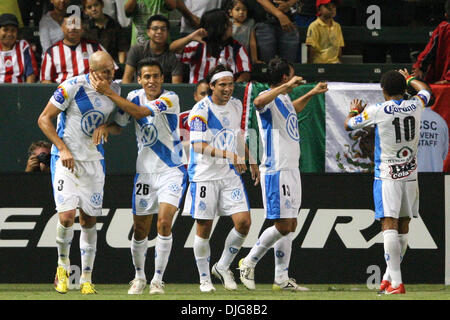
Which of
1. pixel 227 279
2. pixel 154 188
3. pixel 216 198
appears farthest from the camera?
pixel 227 279

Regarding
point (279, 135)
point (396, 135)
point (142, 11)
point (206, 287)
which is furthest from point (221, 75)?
point (142, 11)

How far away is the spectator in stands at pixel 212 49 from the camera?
432 inches

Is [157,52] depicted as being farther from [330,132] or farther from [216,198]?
[216,198]

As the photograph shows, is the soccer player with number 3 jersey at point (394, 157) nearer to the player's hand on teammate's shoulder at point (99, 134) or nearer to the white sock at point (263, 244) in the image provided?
the white sock at point (263, 244)

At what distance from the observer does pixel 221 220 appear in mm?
10016

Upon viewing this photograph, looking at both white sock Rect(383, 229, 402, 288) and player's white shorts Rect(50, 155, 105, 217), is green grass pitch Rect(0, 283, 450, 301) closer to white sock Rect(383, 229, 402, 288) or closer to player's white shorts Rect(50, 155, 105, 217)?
white sock Rect(383, 229, 402, 288)

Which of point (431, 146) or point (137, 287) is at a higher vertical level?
point (431, 146)

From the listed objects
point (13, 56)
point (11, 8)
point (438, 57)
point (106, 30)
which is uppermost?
point (11, 8)

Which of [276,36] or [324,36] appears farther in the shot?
[324,36]

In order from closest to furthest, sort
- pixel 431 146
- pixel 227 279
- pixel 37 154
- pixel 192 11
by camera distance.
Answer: pixel 227 279 → pixel 37 154 → pixel 431 146 → pixel 192 11

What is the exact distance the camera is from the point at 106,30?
1191 centimetres

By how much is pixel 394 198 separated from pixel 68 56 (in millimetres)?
4490
